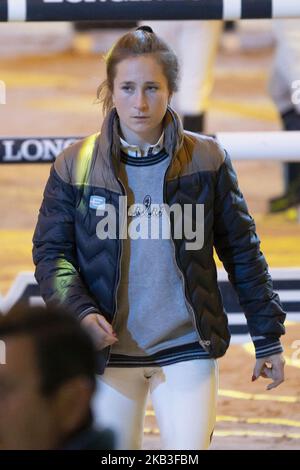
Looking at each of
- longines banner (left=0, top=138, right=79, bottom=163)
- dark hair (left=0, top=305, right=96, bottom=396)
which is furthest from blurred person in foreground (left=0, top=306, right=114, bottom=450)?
longines banner (left=0, top=138, right=79, bottom=163)

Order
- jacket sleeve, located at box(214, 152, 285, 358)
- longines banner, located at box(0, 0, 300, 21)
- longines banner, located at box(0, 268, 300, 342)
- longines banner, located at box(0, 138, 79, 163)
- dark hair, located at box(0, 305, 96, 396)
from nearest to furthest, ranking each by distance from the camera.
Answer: dark hair, located at box(0, 305, 96, 396), jacket sleeve, located at box(214, 152, 285, 358), longines banner, located at box(0, 0, 300, 21), longines banner, located at box(0, 138, 79, 163), longines banner, located at box(0, 268, 300, 342)

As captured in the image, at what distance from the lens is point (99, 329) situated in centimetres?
301

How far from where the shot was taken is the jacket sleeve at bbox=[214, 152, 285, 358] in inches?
127

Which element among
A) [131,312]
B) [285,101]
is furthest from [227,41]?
[131,312]

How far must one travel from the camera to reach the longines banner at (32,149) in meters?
4.36

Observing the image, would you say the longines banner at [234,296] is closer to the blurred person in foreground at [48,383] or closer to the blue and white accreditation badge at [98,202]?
the blue and white accreditation badge at [98,202]

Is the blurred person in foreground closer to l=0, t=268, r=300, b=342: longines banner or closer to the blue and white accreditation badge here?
the blue and white accreditation badge

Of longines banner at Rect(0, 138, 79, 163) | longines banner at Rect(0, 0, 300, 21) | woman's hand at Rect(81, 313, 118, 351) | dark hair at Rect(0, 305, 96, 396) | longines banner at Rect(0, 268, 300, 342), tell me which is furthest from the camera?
longines banner at Rect(0, 268, 300, 342)

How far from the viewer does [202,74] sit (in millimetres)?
6973

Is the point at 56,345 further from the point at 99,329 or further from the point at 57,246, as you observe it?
the point at 57,246

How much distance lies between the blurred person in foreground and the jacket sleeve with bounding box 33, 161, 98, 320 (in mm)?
1086

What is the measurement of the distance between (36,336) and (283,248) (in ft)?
15.2

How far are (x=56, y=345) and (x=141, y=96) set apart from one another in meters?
1.24
